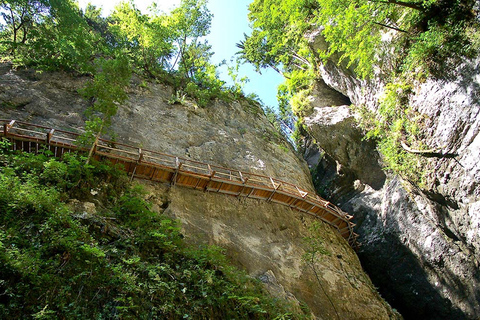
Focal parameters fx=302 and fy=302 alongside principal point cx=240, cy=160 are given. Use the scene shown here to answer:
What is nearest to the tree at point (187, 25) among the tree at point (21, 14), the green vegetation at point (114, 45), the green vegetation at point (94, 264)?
the green vegetation at point (114, 45)

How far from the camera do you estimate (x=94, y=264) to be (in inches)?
234

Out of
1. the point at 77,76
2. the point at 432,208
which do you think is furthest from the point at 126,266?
the point at 77,76

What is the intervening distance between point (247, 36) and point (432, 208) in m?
20.4

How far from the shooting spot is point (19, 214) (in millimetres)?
6395

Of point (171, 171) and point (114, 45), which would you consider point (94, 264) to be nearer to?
point (171, 171)

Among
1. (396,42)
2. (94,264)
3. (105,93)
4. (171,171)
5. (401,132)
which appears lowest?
(171,171)

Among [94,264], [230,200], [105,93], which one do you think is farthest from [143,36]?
[94,264]

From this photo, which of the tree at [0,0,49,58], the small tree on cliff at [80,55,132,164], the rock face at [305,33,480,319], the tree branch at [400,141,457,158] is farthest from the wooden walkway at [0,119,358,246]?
the tree at [0,0,49,58]

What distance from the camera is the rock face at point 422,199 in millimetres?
10148

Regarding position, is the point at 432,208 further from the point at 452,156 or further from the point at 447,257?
the point at 452,156

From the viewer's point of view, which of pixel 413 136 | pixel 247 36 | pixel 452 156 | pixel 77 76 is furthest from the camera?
pixel 247 36

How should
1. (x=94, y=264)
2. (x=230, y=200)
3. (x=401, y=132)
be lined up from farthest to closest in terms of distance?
(x=230, y=200) → (x=401, y=132) → (x=94, y=264)

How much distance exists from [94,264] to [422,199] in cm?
1357

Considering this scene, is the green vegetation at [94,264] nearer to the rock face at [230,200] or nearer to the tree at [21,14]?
the rock face at [230,200]
